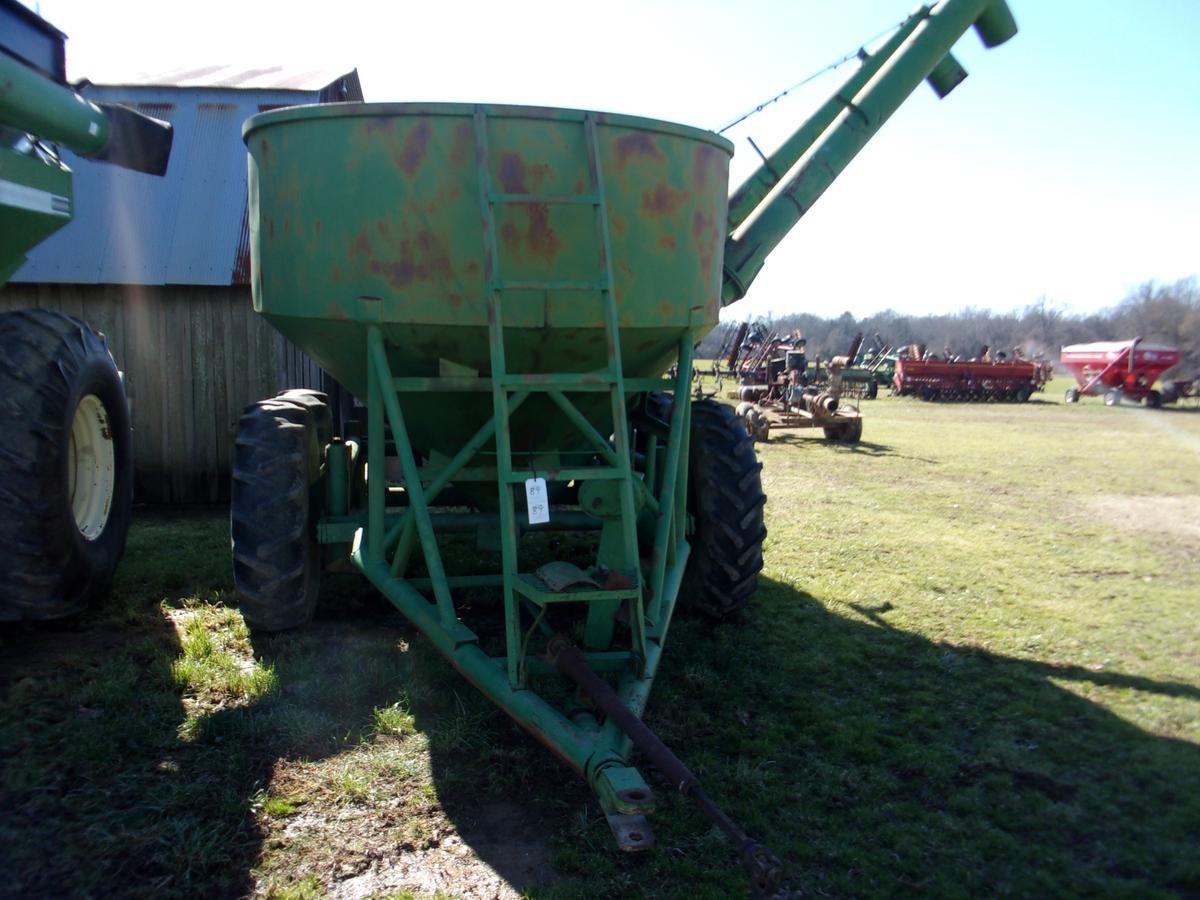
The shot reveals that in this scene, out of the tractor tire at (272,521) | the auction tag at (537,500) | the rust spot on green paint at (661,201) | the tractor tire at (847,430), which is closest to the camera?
the auction tag at (537,500)

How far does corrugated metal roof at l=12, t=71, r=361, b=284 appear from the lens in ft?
25.5

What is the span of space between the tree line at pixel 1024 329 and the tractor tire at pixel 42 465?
763 cm

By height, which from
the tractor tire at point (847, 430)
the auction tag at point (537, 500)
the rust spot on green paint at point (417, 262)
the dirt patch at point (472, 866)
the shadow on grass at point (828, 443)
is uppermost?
the rust spot on green paint at point (417, 262)

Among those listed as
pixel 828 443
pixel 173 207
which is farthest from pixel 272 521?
pixel 828 443

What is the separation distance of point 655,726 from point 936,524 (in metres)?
5.53

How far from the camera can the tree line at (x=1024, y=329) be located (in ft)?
96.1

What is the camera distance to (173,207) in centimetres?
816

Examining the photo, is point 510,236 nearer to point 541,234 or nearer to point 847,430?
point 541,234

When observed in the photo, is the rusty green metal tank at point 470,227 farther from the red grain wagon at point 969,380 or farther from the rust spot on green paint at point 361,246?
the red grain wagon at point 969,380

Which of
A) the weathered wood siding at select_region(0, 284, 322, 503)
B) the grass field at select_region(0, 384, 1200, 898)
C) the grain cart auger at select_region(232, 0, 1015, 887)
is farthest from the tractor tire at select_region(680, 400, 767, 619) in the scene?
the weathered wood siding at select_region(0, 284, 322, 503)

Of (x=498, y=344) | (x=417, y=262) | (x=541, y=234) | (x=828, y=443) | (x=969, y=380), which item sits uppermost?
(x=541, y=234)

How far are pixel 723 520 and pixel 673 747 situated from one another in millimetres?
1579

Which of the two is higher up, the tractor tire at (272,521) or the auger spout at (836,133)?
the auger spout at (836,133)

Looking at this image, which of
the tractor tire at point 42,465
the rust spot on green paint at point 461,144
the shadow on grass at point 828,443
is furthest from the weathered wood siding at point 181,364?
the shadow on grass at point 828,443
